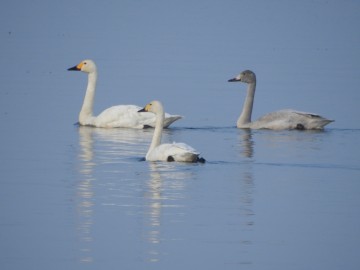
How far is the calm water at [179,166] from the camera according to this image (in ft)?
42.3

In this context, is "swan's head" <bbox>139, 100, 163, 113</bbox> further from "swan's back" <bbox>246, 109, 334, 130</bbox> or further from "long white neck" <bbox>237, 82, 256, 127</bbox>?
"long white neck" <bbox>237, 82, 256, 127</bbox>

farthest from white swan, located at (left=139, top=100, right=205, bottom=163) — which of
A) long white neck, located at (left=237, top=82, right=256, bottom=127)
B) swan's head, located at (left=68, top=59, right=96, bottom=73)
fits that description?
swan's head, located at (left=68, top=59, right=96, bottom=73)

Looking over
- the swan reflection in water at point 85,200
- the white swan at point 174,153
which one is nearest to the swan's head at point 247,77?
the swan reflection in water at point 85,200

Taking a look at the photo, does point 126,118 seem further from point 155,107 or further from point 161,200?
point 161,200

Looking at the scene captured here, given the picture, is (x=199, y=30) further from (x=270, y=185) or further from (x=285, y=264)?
(x=285, y=264)

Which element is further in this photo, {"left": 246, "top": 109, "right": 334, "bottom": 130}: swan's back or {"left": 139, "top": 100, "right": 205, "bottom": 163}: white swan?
{"left": 246, "top": 109, "right": 334, "bottom": 130}: swan's back

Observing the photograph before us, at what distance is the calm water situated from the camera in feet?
42.3

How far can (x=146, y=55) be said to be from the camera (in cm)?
3538

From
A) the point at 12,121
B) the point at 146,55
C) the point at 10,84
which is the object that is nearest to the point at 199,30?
the point at 146,55

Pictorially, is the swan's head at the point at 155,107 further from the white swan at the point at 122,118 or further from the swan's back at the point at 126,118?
the swan's back at the point at 126,118

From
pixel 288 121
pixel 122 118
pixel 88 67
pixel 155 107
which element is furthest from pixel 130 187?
pixel 88 67

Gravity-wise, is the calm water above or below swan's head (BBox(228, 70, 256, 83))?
below

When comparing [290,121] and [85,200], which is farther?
[290,121]

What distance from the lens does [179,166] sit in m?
17.3
